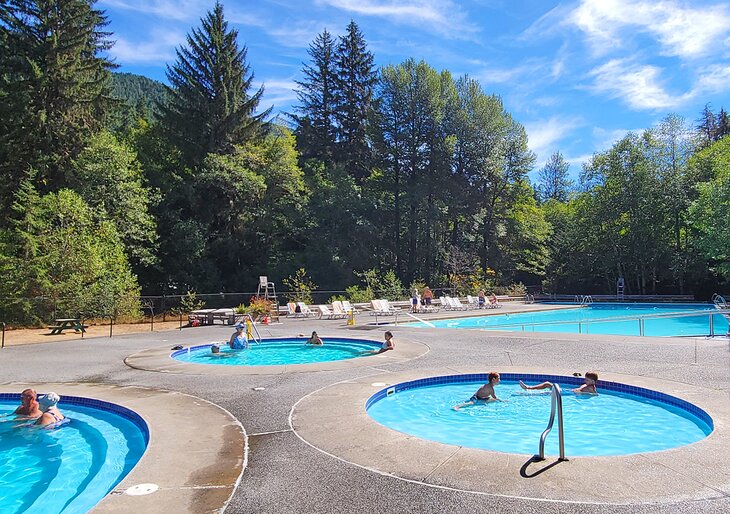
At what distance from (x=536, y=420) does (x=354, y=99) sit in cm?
3882

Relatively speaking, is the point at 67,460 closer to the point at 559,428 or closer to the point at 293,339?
the point at 559,428

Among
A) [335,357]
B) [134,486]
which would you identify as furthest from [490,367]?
[134,486]

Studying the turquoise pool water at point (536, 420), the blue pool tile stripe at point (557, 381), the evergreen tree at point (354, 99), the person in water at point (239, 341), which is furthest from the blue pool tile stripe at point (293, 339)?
the evergreen tree at point (354, 99)

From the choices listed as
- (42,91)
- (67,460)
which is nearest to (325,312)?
(67,460)

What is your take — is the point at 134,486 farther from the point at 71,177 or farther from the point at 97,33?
the point at 97,33

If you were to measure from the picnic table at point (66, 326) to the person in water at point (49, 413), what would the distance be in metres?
11.2

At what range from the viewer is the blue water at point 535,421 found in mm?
7238

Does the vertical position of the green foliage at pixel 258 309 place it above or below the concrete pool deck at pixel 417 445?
above

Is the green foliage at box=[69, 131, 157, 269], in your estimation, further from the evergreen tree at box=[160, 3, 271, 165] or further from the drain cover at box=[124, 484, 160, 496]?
the drain cover at box=[124, 484, 160, 496]

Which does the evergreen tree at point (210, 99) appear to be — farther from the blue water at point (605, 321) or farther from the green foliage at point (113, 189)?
the blue water at point (605, 321)

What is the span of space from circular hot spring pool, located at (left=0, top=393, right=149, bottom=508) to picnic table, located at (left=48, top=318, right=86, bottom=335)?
10275 millimetres

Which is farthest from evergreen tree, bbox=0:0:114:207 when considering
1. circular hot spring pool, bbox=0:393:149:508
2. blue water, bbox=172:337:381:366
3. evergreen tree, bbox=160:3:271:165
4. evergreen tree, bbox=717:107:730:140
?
evergreen tree, bbox=717:107:730:140

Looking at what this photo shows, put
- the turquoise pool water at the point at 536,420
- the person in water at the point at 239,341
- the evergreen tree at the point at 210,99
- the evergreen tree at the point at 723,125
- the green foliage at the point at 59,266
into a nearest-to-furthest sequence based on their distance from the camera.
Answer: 1. the turquoise pool water at the point at 536,420
2. the person in water at the point at 239,341
3. the green foliage at the point at 59,266
4. the evergreen tree at the point at 210,99
5. the evergreen tree at the point at 723,125

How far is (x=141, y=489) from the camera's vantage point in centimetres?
456
